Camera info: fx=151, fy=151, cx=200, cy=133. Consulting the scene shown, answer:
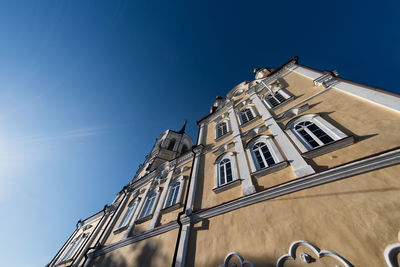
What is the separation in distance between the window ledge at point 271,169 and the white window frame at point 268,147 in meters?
0.17

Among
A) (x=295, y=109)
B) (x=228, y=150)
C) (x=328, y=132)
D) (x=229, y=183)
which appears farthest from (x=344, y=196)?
(x=228, y=150)

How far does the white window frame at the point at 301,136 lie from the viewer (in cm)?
495

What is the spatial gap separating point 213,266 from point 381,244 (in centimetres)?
358

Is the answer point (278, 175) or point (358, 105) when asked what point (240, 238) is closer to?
point (278, 175)

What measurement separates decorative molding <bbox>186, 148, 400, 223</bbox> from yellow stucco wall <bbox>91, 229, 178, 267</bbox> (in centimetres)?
151

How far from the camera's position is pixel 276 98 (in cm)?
940

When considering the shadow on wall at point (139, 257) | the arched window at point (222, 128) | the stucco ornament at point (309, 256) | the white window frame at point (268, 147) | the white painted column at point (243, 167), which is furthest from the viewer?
the arched window at point (222, 128)

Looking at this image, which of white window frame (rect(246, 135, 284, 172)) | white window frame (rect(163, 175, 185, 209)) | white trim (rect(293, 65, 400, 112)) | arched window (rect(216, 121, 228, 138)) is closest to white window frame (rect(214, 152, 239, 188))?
white window frame (rect(246, 135, 284, 172))

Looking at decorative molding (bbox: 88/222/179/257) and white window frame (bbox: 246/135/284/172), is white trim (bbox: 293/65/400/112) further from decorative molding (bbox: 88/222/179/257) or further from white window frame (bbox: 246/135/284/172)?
decorative molding (bbox: 88/222/179/257)

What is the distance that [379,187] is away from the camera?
10.5ft

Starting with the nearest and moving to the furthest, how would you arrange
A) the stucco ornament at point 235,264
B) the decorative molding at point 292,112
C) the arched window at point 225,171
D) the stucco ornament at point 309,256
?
1. the stucco ornament at point 309,256
2. the stucco ornament at point 235,264
3. the arched window at point 225,171
4. the decorative molding at point 292,112

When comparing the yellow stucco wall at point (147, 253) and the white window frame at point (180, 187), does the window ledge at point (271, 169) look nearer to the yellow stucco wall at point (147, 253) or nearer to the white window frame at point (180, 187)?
the yellow stucco wall at point (147, 253)

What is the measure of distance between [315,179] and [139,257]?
6.98m

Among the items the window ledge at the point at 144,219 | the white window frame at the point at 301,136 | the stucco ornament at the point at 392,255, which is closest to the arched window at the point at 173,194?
the window ledge at the point at 144,219
